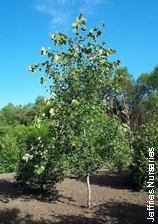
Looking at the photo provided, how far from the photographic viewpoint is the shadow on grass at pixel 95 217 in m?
5.55

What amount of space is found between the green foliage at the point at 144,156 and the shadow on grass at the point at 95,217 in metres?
1.91

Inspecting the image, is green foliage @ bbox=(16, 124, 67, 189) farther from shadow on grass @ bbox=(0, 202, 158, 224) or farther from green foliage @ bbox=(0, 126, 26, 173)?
green foliage @ bbox=(0, 126, 26, 173)

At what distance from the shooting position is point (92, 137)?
6176 millimetres

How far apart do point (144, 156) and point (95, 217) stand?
3278 mm

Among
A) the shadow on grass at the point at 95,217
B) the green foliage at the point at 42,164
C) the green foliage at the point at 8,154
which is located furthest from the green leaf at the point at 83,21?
the green foliage at the point at 8,154

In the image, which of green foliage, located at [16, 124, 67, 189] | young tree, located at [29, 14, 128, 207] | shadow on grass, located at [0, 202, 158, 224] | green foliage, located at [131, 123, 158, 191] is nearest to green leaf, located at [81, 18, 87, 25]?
young tree, located at [29, 14, 128, 207]

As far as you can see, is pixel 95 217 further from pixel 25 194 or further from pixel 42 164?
pixel 25 194

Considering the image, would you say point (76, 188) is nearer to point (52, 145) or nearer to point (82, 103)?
point (52, 145)

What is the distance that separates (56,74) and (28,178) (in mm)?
3262

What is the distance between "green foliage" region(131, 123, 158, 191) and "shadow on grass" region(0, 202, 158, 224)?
6.27 ft

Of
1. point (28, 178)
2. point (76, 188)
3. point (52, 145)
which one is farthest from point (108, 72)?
point (76, 188)

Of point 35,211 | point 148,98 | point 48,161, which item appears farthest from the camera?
point 148,98

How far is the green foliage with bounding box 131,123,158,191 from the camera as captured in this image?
8398mm

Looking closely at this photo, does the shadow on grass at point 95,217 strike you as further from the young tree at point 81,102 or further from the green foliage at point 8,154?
the green foliage at point 8,154
